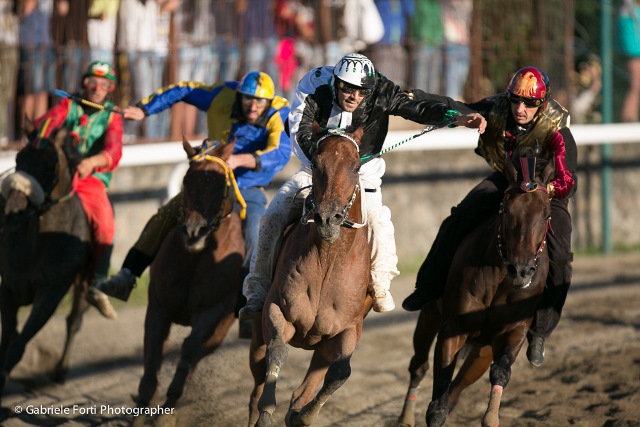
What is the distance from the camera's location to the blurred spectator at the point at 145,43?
40.2 feet

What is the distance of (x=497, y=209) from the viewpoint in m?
7.53

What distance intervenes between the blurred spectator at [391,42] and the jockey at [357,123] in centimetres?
629

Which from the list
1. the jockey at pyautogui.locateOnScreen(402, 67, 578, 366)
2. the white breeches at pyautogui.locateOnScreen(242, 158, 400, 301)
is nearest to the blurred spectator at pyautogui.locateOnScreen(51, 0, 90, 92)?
the white breeches at pyautogui.locateOnScreen(242, 158, 400, 301)

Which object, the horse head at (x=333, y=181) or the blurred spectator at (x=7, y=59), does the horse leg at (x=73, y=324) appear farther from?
the horse head at (x=333, y=181)

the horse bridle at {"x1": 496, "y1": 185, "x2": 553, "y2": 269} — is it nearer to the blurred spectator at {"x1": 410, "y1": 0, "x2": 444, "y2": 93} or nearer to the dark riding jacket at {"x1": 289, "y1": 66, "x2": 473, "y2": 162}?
the dark riding jacket at {"x1": 289, "y1": 66, "x2": 473, "y2": 162}

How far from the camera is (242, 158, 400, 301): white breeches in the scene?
7012mm

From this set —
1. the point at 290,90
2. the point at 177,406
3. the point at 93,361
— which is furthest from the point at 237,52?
the point at 177,406

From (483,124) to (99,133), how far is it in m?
4.05

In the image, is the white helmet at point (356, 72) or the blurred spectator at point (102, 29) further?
the blurred spectator at point (102, 29)

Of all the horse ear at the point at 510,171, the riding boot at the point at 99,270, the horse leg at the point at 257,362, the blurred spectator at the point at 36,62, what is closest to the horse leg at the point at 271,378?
→ the horse leg at the point at 257,362

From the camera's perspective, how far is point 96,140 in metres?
9.63

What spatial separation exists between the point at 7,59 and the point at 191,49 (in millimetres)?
2201

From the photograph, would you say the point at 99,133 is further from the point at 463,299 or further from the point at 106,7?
the point at 463,299

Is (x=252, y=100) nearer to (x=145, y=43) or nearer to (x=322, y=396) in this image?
(x=322, y=396)
